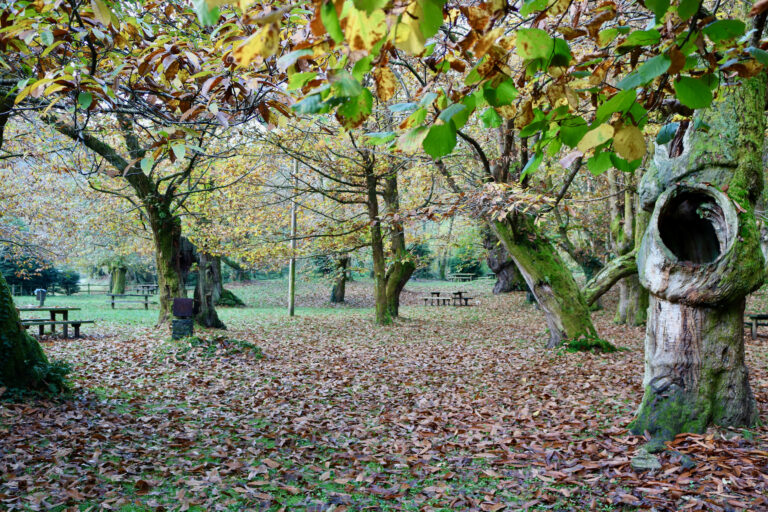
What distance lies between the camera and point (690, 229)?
461cm

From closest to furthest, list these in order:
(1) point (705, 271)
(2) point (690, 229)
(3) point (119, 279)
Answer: (1) point (705, 271)
(2) point (690, 229)
(3) point (119, 279)

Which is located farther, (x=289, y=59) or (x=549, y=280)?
(x=549, y=280)

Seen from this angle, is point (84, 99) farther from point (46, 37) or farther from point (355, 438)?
point (355, 438)

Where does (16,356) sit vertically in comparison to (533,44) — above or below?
below

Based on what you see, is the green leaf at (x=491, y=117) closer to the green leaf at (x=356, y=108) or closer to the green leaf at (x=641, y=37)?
the green leaf at (x=641, y=37)

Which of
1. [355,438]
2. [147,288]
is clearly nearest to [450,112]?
[355,438]

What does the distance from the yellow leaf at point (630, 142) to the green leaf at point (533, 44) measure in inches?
14.5

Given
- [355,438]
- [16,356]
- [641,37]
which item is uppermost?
[641,37]

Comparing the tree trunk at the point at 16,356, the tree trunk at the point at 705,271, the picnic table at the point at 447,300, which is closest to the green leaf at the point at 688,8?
the tree trunk at the point at 705,271

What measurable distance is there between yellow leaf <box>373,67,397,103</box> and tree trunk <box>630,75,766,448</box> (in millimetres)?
3397

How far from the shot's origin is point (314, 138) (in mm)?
12828

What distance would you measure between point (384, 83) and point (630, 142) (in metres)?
0.88

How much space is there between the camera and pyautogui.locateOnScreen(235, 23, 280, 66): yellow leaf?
119cm

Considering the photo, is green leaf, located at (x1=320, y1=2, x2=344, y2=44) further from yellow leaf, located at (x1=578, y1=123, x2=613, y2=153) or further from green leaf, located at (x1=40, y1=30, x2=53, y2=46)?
green leaf, located at (x1=40, y1=30, x2=53, y2=46)
